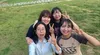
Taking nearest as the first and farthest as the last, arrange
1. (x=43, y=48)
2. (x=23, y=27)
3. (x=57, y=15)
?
(x=43, y=48) < (x=57, y=15) < (x=23, y=27)

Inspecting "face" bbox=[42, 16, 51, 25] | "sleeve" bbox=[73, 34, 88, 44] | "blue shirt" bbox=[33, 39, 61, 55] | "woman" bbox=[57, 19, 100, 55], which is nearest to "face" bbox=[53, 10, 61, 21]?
"face" bbox=[42, 16, 51, 25]

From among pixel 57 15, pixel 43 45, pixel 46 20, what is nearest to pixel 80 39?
pixel 43 45

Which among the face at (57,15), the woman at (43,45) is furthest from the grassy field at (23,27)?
the woman at (43,45)

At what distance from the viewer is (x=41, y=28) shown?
13.1 feet

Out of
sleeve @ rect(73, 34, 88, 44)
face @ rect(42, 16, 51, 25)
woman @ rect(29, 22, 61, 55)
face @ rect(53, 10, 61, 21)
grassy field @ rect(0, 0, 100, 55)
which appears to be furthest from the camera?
grassy field @ rect(0, 0, 100, 55)

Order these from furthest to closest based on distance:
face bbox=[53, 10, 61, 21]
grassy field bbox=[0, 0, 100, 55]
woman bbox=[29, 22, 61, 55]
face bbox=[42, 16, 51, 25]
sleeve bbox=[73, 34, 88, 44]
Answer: grassy field bbox=[0, 0, 100, 55], face bbox=[53, 10, 61, 21], face bbox=[42, 16, 51, 25], sleeve bbox=[73, 34, 88, 44], woman bbox=[29, 22, 61, 55]

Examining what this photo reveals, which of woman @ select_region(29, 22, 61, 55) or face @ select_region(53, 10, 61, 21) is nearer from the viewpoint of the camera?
woman @ select_region(29, 22, 61, 55)

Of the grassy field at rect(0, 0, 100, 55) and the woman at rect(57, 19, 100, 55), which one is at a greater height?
the woman at rect(57, 19, 100, 55)

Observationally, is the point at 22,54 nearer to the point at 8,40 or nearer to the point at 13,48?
the point at 13,48

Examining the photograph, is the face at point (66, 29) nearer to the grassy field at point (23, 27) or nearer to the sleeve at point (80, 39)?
the sleeve at point (80, 39)

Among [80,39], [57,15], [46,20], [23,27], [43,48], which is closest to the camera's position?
[43,48]

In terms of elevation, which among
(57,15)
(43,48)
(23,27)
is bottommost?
(23,27)

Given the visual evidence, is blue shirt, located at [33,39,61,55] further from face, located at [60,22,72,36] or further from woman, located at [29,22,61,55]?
face, located at [60,22,72,36]

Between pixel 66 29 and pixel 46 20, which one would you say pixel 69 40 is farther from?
pixel 46 20
